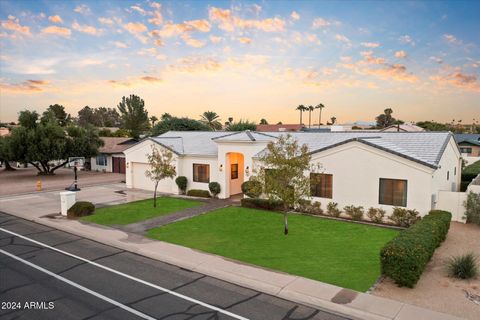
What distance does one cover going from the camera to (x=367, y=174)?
19.7 metres

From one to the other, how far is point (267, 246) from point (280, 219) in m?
5.23

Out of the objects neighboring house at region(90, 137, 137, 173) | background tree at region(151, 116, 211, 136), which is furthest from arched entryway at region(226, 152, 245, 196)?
background tree at region(151, 116, 211, 136)

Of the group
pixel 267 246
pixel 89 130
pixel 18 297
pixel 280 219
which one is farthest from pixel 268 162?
pixel 89 130

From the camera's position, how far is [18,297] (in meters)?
10.6

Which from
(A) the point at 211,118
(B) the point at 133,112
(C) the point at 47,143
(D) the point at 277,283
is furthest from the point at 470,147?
(B) the point at 133,112

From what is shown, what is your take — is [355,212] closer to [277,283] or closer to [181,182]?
[277,283]

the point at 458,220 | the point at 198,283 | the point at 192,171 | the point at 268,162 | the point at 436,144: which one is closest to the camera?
the point at 198,283

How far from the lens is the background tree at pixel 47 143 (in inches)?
1513

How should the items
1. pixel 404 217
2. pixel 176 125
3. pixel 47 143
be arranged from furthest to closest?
pixel 176 125 < pixel 47 143 < pixel 404 217

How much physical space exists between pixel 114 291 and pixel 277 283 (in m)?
5.22

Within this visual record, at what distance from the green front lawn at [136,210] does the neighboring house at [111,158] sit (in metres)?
20.7

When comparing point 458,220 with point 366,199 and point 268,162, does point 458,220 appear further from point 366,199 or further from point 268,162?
point 268,162

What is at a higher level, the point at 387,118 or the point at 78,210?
the point at 387,118

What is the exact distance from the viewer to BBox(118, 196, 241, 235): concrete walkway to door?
18.4m
